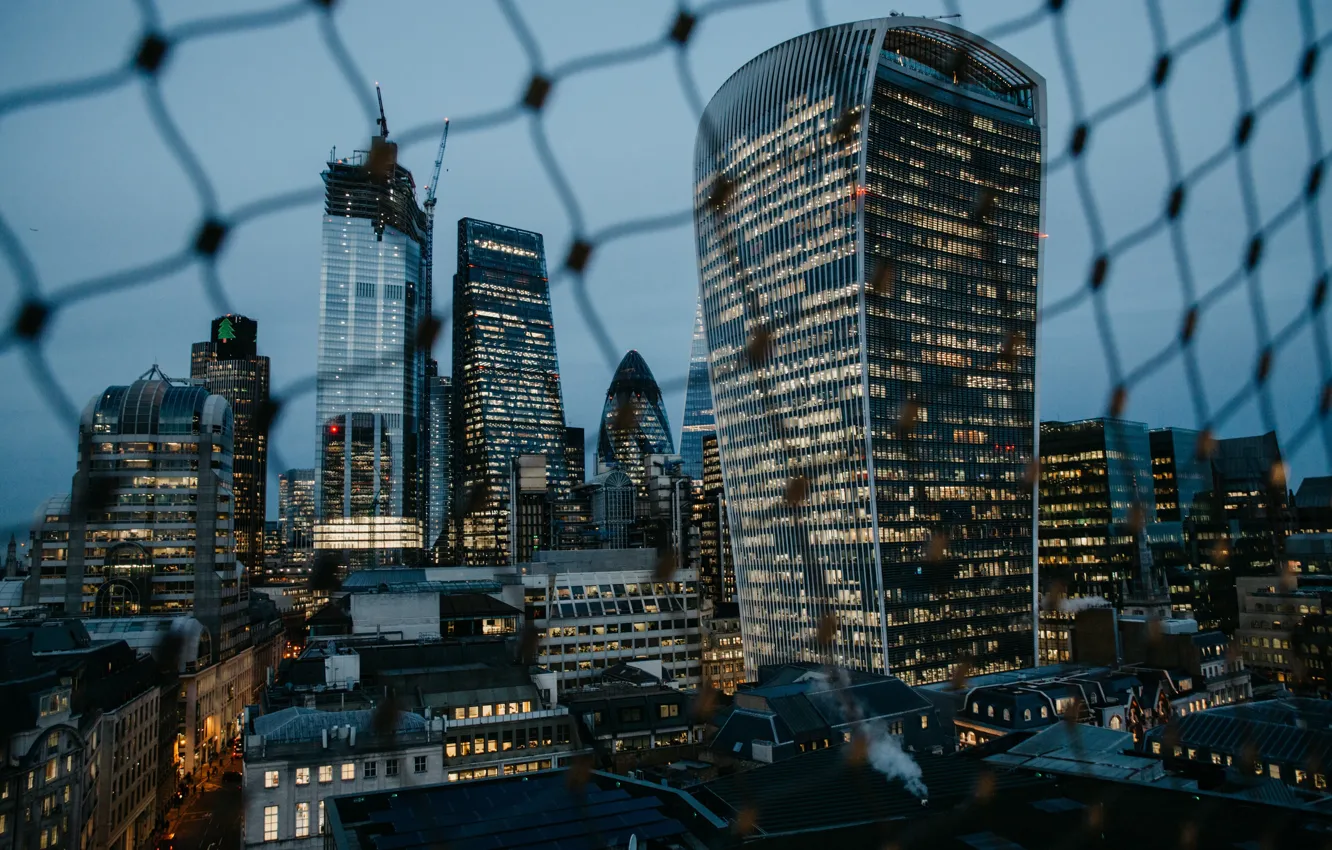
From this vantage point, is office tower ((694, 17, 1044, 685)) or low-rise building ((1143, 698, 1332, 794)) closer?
low-rise building ((1143, 698, 1332, 794))

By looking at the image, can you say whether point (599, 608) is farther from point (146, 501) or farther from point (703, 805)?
point (703, 805)

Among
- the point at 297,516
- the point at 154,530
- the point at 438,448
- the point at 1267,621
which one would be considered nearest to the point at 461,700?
the point at 154,530

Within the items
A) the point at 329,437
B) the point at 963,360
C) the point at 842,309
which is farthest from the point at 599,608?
the point at 329,437

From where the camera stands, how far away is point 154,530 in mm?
22297

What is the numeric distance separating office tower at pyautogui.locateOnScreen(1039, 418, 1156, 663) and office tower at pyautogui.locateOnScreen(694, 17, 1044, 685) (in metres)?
10.7

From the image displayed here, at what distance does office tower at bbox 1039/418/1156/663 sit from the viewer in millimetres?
36594

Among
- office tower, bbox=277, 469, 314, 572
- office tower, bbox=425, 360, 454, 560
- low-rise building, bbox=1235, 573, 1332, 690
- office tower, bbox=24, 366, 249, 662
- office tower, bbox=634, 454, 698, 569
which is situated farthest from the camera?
office tower, bbox=425, 360, 454, 560

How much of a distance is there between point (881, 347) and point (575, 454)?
51.2m

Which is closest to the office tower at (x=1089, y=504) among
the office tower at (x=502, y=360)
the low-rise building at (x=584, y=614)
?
the low-rise building at (x=584, y=614)

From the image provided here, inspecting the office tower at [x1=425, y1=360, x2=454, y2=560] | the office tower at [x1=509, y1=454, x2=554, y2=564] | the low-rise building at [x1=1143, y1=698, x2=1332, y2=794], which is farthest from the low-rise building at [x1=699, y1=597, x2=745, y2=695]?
the office tower at [x1=425, y1=360, x2=454, y2=560]

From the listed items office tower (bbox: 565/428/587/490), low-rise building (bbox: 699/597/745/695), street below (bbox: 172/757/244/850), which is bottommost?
street below (bbox: 172/757/244/850)

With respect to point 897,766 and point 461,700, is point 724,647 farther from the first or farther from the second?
point 897,766

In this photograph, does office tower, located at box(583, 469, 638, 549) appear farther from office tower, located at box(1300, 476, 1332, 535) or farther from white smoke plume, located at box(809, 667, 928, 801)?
white smoke plume, located at box(809, 667, 928, 801)

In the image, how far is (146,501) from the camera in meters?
22.1
